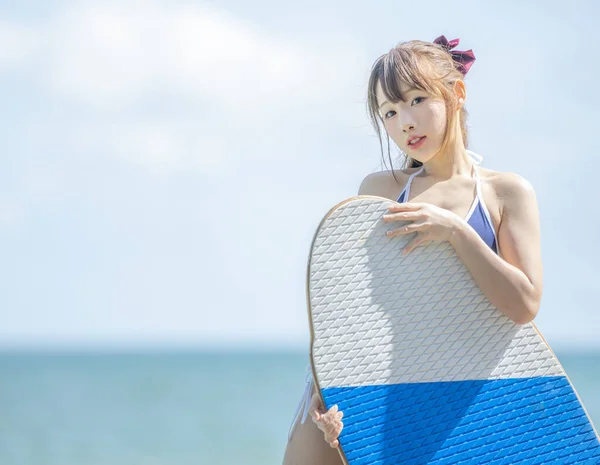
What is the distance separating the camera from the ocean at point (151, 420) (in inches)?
667

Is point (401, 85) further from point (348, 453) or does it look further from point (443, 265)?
point (348, 453)

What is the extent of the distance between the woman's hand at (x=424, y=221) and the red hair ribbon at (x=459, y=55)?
1.81 ft

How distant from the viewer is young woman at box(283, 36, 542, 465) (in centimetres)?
243

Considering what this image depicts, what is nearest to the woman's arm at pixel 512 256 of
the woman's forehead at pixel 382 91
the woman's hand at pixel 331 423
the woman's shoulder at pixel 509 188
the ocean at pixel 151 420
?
the woman's shoulder at pixel 509 188

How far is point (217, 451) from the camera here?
56.6ft

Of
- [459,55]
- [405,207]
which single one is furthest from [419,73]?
[405,207]

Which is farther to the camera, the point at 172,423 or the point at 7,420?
the point at 7,420

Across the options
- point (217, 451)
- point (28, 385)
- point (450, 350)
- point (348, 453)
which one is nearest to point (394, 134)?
point (450, 350)

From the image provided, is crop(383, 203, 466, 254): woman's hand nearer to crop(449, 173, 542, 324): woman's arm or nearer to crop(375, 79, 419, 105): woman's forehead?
crop(449, 173, 542, 324): woman's arm

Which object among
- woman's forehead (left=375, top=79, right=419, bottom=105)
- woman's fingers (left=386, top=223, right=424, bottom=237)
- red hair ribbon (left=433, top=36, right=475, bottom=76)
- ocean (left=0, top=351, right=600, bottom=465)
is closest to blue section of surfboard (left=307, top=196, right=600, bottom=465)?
woman's fingers (left=386, top=223, right=424, bottom=237)

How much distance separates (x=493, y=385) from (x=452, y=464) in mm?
242

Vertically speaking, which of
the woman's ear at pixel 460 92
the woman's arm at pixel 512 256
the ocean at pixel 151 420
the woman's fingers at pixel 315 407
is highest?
the woman's ear at pixel 460 92

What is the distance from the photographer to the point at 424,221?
7.95 feet

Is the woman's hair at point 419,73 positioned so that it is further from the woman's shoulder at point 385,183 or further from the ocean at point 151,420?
the ocean at point 151,420
